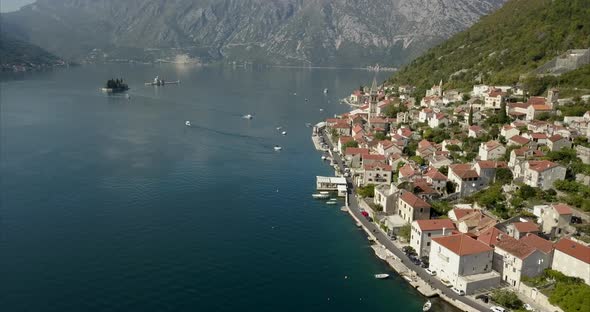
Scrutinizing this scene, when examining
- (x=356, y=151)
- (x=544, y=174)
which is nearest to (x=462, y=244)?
(x=544, y=174)

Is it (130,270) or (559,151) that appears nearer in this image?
(130,270)

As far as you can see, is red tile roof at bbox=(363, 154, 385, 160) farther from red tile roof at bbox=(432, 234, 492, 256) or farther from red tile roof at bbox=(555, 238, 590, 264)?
red tile roof at bbox=(555, 238, 590, 264)

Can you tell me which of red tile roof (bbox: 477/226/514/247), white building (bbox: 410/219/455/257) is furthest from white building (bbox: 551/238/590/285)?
white building (bbox: 410/219/455/257)

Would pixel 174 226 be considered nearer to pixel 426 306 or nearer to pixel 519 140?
pixel 426 306

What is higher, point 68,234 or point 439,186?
point 439,186

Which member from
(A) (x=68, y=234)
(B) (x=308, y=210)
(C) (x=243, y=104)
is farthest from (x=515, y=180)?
(C) (x=243, y=104)

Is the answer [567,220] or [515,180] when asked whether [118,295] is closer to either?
[567,220]
